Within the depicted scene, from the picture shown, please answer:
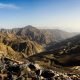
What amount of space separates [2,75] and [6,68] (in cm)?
411

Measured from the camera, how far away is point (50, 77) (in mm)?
43438

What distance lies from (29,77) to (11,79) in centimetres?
320

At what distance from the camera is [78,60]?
108625 mm

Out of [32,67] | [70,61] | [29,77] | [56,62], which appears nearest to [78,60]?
[70,61]

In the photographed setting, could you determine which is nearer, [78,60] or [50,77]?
[50,77]

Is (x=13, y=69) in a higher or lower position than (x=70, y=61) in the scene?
higher

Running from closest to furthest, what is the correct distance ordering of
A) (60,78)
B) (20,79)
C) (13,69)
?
(20,79) < (60,78) < (13,69)

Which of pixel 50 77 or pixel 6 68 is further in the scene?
pixel 6 68

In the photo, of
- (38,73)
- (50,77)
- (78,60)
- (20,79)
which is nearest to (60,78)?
(50,77)

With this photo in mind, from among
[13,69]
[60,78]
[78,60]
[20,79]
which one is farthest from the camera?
[78,60]

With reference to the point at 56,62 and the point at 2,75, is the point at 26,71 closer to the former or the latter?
the point at 2,75

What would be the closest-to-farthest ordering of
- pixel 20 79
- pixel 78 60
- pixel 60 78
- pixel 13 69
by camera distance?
1. pixel 20 79
2. pixel 60 78
3. pixel 13 69
4. pixel 78 60

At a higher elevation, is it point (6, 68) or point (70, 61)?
point (6, 68)

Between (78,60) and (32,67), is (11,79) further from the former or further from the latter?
(78,60)
